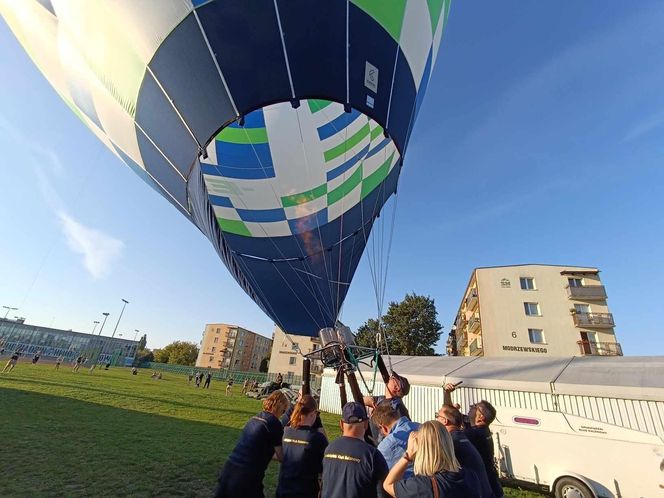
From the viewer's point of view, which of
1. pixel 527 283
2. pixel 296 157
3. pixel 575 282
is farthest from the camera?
pixel 527 283

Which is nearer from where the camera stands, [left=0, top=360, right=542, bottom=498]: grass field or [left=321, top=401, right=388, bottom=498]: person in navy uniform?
[left=321, top=401, right=388, bottom=498]: person in navy uniform

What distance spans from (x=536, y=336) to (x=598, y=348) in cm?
489

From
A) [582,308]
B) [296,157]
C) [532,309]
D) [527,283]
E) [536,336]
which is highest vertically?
[527,283]

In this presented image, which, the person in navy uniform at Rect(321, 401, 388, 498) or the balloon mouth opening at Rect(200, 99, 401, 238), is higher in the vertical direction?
the balloon mouth opening at Rect(200, 99, 401, 238)

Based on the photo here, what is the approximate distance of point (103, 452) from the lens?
5680mm

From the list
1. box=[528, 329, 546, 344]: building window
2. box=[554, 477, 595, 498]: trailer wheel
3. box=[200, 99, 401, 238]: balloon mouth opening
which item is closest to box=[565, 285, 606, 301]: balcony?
box=[528, 329, 546, 344]: building window

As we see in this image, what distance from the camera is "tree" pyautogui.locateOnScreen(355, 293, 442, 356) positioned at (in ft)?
109

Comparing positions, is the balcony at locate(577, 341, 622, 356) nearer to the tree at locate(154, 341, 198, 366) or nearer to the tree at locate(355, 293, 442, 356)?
the tree at locate(355, 293, 442, 356)

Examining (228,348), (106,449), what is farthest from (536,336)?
(228,348)

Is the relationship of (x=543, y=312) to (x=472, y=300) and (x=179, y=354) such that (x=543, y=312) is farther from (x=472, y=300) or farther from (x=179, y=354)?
(x=179, y=354)

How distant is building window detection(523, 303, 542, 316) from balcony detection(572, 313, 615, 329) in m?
2.81

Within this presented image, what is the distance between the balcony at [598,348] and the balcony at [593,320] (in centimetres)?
141

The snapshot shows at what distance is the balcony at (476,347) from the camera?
104 feet

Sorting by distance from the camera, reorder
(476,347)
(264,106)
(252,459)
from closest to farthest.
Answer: (252,459) < (264,106) < (476,347)
